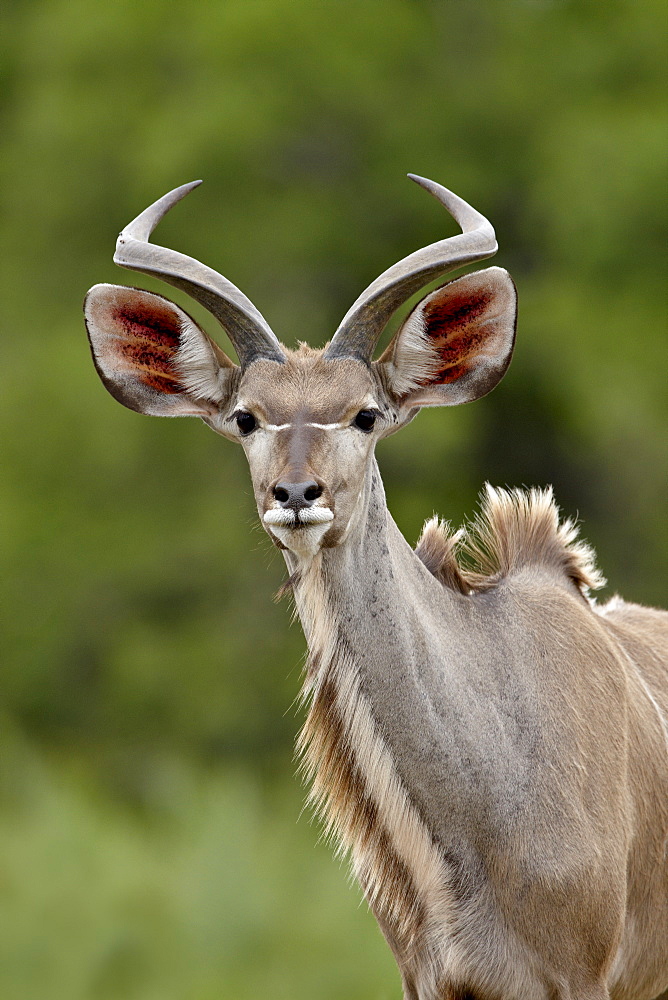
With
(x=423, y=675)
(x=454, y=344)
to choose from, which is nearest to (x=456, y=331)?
(x=454, y=344)

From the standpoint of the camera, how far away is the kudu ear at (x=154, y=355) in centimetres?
466

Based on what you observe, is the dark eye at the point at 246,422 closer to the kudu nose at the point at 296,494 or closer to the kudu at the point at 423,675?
the kudu at the point at 423,675

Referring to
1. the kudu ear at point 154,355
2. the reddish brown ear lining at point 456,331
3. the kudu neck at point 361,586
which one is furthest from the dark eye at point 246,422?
the reddish brown ear lining at point 456,331

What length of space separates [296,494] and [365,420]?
19.2 inches

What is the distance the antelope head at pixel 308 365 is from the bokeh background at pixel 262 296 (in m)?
8.58

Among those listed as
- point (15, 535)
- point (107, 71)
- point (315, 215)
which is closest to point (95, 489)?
point (15, 535)

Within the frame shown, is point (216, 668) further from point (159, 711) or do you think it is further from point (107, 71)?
point (107, 71)

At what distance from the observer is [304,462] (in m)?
4.11

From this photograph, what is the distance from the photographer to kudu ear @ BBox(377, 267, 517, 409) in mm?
4578

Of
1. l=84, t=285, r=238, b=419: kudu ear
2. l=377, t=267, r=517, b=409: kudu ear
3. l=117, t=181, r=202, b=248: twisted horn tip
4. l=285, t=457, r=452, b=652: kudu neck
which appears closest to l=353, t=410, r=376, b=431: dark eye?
l=285, t=457, r=452, b=652: kudu neck

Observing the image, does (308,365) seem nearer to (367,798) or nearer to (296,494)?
(296,494)

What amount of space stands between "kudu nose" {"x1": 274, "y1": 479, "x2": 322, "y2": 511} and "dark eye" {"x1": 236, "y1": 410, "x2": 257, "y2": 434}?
42 cm

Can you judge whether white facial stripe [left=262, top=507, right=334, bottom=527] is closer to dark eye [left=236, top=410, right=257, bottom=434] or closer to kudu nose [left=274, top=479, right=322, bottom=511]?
kudu nose [left=274, top=479, right=322, bottom=511]

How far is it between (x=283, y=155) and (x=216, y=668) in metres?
5.38
